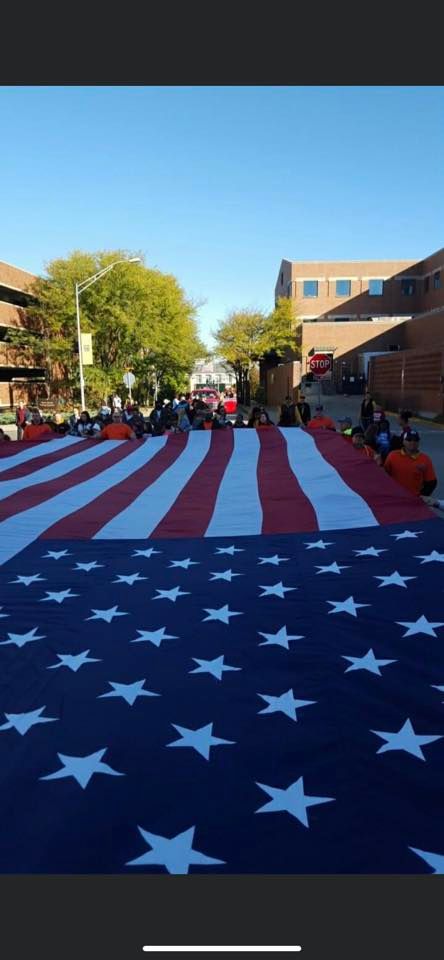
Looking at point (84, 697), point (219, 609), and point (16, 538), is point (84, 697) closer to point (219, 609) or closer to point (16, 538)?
point (219, 609)

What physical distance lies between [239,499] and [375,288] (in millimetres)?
45795

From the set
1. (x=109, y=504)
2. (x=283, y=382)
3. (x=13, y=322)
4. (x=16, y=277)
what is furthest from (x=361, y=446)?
(x=16, y=277)

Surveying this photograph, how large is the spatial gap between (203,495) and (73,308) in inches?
1274

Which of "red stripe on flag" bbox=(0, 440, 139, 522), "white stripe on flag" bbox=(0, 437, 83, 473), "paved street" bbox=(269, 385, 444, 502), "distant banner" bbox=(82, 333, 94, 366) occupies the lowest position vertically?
"paved street" bbox=(269, 385, 444, 502)

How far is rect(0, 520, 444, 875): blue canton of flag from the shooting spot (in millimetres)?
1742

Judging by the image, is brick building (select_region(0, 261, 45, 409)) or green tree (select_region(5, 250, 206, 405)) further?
brick building (select_region(0, 261, 45, 409))

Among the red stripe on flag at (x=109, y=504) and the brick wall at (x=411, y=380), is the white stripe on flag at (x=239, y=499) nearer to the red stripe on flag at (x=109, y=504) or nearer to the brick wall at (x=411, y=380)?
the red stripe on flag at (x=109, y=504)

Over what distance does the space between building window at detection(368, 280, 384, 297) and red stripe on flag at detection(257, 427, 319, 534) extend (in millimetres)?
43638

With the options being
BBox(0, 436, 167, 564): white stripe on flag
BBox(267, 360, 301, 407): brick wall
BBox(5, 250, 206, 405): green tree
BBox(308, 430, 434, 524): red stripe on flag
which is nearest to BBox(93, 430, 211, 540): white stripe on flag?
BBox(0, 436, 167, 564): white stripe on flag

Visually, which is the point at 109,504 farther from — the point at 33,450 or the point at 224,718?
the point at 224,718

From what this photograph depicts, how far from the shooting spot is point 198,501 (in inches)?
228

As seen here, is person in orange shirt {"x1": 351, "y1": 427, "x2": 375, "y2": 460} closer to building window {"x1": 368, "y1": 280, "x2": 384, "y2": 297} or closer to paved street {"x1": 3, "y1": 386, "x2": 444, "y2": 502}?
paved street {"x1": 3, "y1": 386, "x2": 444, "y2": 502}

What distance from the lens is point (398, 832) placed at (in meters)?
1.76

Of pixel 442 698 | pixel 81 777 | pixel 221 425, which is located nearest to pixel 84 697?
pixel 81 777
